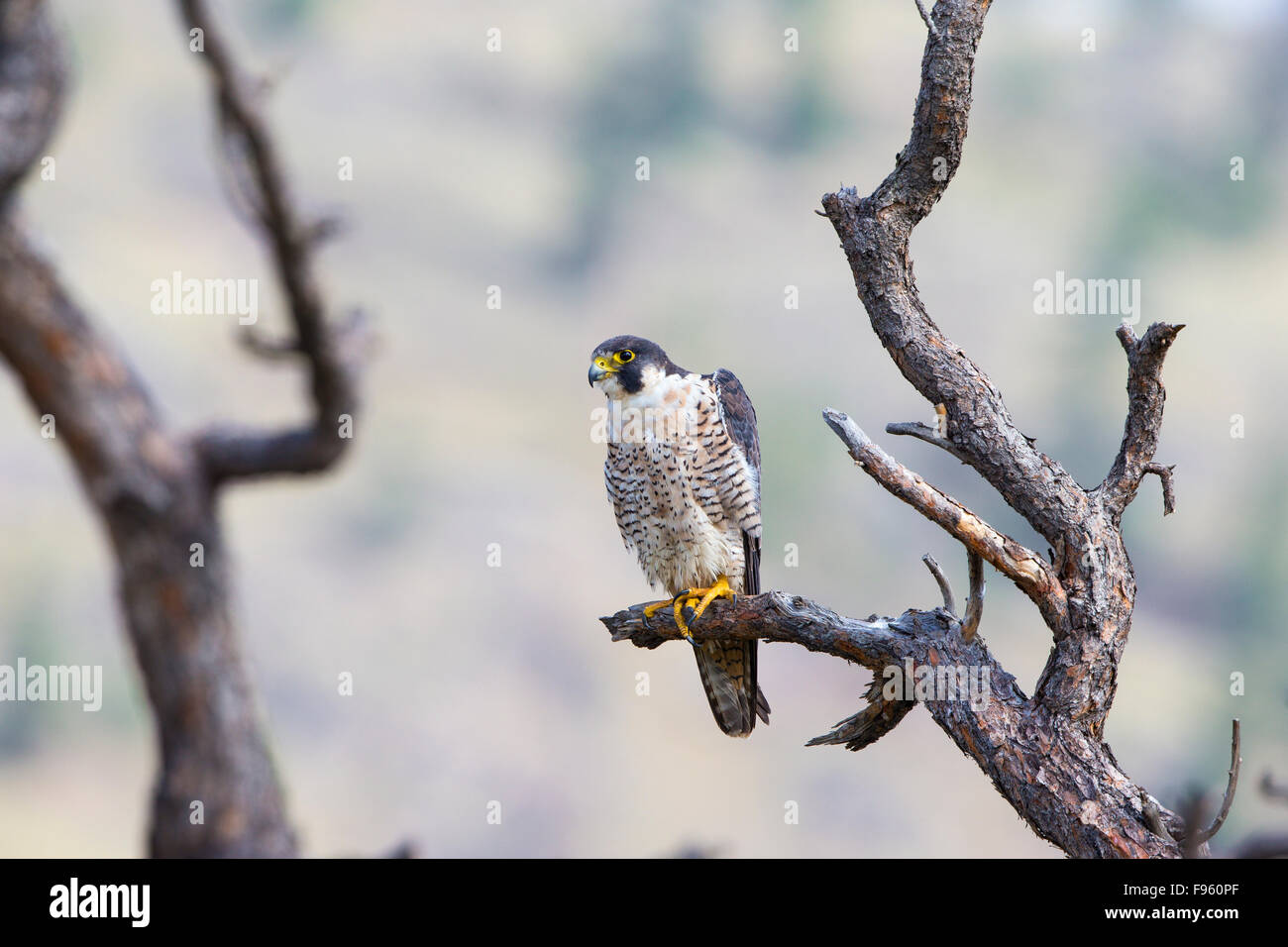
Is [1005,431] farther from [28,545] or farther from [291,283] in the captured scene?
[28,545]

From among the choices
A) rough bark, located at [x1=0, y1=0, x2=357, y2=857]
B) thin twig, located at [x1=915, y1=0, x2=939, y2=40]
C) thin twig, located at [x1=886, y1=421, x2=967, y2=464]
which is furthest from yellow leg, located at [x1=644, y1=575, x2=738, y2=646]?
rough bark, located at [x1=0, y1=0, x2=357, y2=857]

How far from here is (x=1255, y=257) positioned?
4228 centimetres

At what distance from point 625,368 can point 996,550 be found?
1.80 m

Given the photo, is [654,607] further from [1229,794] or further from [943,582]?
[1229,794]

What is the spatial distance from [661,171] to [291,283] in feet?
149

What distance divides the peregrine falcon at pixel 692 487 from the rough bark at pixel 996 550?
682 mm

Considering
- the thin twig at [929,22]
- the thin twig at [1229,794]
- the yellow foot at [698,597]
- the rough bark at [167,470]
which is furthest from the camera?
the yellow foot at [698,597]

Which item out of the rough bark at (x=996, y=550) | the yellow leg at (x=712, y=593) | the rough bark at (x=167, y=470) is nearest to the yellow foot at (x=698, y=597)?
the yellow leg at (x=712, y=593)

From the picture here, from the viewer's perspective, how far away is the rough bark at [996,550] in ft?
12.8

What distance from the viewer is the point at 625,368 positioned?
517cm

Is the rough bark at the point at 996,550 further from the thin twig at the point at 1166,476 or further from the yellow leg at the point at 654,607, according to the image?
the yellow leg at the point at 654,607

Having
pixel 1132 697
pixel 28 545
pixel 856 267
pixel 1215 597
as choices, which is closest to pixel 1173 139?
pixel 1215 597

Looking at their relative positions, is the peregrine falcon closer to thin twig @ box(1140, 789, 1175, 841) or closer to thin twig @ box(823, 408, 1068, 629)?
thin twig @ box(823, 408, 1068, 629)

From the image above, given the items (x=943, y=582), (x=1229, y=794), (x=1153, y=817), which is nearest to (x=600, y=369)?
(x=943, y=582)
